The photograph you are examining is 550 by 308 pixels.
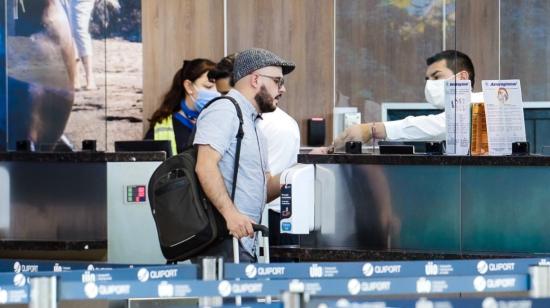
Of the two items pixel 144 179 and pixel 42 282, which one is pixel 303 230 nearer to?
pixel 144 179

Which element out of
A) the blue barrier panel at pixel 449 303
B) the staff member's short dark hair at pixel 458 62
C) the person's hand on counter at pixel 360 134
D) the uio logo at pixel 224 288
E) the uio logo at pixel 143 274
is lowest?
the blue barrier panel at pixel 449 303

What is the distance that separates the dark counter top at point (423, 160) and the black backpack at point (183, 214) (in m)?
1.30

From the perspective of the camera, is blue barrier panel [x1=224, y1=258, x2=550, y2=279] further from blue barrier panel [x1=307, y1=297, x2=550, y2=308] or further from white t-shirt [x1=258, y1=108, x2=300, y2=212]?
white t-shirt [x1=258, y1=108, x2=300, y2=212]

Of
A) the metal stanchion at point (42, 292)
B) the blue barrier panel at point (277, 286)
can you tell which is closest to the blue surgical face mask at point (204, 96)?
the blue barrier panel at point (277, 286)

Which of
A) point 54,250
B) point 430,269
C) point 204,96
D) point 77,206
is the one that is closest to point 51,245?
point 54,250

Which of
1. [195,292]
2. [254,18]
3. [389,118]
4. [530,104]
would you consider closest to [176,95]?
[254,18]

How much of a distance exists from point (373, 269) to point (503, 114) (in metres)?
2.16

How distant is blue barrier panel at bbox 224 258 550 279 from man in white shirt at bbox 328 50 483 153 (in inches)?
87.0

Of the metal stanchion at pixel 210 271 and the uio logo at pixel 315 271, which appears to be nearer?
the metal stanchion at pixel 210 271

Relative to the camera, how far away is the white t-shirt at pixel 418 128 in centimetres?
714

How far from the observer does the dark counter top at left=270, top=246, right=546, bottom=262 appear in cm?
670

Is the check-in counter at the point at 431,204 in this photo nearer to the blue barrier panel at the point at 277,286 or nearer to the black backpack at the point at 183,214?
the black backpack at the point at 183,214

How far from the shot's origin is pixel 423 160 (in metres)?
6.77

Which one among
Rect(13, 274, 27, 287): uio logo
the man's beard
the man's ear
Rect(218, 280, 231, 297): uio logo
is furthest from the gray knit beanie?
Rect(218, 280, 231, 297): uio logo
